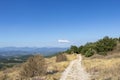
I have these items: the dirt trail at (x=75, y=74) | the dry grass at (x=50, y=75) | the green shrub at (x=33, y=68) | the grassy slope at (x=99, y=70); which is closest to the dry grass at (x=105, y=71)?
the grassy slope at (x=99, y=70)

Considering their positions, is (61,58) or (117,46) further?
(117,46)

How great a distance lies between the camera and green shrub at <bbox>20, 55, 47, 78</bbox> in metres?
28.8

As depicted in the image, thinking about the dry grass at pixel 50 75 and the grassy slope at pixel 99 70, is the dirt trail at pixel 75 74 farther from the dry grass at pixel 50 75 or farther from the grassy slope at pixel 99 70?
the dry grass at pixel 50 75

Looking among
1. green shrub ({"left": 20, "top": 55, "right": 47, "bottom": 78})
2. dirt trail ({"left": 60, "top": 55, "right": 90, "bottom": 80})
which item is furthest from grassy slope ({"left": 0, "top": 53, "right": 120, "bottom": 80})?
green shrub ({"left": 20, "top": 55, "right": 47, "bottom": 78})

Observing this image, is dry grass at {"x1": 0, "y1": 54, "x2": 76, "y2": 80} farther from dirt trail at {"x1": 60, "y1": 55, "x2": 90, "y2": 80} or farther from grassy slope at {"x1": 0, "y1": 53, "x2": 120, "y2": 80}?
dirt trail at {"x1": 60, "y1": 55, "x2": 90, "y2": 80}

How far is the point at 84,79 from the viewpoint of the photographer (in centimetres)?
2136

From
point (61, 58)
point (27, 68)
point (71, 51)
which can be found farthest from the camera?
point (71, 51)

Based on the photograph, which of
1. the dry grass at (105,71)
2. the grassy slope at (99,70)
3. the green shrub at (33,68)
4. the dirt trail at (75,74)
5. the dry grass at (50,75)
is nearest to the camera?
the dry grass at (105,71)

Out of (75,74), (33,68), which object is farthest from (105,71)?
(33,68)

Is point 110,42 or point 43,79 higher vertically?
point 110,42

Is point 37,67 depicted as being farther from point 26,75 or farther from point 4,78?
point 4,78

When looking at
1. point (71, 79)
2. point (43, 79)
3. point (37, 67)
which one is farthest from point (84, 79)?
point (37, 67)

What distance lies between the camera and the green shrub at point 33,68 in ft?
94.4

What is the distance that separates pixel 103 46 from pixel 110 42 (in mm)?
2301
